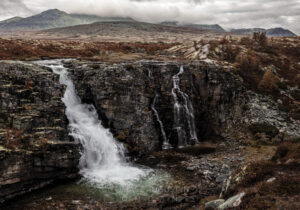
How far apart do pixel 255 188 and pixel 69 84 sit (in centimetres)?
2631

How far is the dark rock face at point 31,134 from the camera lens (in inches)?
752

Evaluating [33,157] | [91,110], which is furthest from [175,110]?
[33,157]

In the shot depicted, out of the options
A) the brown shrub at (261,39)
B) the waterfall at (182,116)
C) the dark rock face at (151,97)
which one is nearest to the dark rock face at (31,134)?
the dark rock face at (151,97)

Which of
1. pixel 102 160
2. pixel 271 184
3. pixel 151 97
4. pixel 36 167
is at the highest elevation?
pixel 151 97

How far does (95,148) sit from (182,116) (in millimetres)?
14853

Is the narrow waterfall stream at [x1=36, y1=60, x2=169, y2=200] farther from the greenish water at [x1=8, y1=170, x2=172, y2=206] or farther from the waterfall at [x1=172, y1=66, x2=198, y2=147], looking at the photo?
the waterfall at [x1=172, y1=66, x2=198, y2=147]

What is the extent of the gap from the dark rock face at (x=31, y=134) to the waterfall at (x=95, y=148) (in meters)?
1.78

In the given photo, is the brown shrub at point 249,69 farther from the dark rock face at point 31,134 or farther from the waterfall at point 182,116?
the dark rock face at point 31,134

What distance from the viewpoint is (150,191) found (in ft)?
67.8

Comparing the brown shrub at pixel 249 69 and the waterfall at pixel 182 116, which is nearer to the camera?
the waterfall at pixel 182 116

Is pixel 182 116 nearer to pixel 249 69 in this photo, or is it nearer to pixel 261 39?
pixel 249 69

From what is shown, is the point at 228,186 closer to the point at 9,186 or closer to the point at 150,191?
the point at 150,191

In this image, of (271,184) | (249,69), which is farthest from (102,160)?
(249,69)

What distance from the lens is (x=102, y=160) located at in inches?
1021
